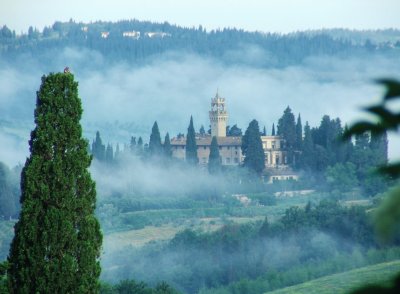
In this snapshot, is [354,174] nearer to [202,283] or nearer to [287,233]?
[287,233]

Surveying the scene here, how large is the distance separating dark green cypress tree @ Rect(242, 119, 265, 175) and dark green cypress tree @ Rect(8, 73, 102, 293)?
321ft

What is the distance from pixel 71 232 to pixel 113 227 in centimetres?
8217

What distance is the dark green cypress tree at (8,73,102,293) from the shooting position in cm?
1823

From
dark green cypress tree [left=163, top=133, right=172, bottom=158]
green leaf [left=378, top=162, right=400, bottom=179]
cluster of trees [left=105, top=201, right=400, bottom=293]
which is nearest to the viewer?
green leaf [left=378, top=162, right=400, bottom=179]

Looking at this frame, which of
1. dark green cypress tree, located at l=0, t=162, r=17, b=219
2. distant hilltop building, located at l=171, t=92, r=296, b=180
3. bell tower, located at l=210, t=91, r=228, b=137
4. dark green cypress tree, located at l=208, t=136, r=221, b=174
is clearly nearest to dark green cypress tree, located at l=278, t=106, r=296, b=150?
distant hilltop building, located at l=171, t=92, r=296, b=180

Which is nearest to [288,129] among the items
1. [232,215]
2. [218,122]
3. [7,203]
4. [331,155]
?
[331,155]

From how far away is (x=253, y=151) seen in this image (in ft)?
392

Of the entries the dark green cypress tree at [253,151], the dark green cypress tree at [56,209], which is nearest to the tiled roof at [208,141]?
the dark green cypress tree at [253,151]

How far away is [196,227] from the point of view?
3984 inches

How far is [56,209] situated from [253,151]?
3988 inches

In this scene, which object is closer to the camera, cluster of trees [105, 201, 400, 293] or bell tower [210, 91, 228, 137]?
cluster of trees [105, 201, 400, 293]

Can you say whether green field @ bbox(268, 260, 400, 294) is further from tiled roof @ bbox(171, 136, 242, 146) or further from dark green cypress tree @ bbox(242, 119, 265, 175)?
tiled roof @ bbox(171, 136, 242, 146)

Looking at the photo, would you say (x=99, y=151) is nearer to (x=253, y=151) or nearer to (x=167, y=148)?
(x=167, y=148)

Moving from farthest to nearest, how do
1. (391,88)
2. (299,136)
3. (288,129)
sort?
(288,129) < (299,136) < (391,88)
